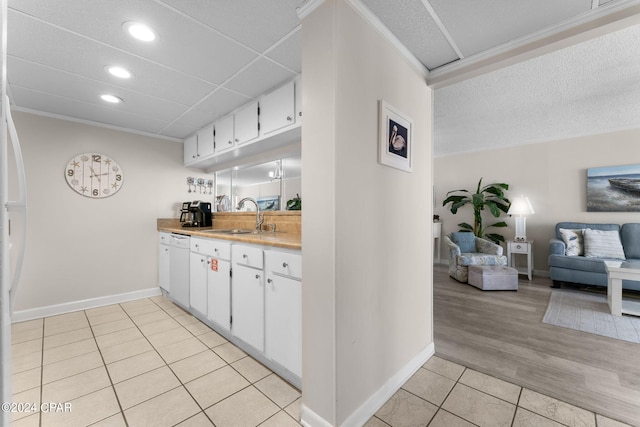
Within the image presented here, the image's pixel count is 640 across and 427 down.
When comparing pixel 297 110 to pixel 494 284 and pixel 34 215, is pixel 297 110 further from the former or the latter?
pixel 494 284

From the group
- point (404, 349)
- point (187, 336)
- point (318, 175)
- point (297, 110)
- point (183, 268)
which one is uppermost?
point (297, 110)

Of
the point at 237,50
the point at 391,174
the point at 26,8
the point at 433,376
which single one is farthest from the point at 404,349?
the point at 26,8

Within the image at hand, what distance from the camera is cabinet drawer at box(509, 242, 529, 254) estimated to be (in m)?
4.30

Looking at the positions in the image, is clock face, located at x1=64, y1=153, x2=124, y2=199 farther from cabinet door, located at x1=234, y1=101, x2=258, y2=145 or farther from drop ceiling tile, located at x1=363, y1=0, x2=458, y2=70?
drop ceiling tile, located at x1=363, y1=0, x2=458, y2=70

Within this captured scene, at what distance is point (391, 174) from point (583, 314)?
2928 mm

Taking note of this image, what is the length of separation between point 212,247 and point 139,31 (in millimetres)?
1666

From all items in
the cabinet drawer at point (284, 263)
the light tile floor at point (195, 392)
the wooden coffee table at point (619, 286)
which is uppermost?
the cabinet drawer at point (284, 263)

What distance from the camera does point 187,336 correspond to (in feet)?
7.98

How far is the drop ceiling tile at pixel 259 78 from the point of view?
→ 207 centimetres

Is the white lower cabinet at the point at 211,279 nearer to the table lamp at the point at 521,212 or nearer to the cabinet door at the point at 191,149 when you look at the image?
the cabinet door at the point at 191,149

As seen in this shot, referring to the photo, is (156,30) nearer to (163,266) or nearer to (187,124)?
(187,124)

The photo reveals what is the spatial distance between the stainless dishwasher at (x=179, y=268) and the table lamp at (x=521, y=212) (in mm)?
5022

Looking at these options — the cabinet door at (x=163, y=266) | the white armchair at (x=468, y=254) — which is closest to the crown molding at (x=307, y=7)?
the cabinet door at (x=163, y=266)

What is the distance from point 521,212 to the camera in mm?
4398
